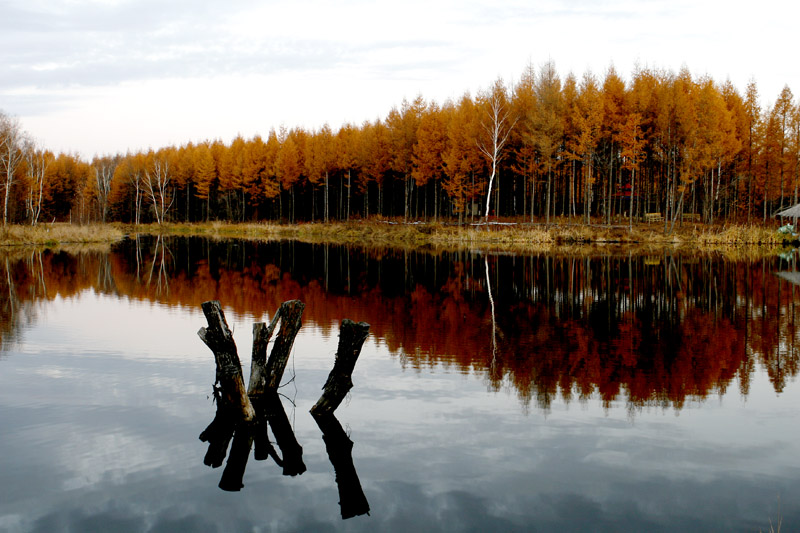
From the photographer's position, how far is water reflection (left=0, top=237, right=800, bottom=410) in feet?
36.4

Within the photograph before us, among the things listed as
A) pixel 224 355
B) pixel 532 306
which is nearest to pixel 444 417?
pixel 224 355

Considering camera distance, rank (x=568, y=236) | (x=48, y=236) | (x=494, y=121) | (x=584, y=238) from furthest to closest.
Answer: (x=494, y=121), (x=48, y=236), (x=584, y=238), (x=568, y=236)

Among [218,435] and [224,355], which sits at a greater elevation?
[224,355]

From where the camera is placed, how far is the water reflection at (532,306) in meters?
11.1

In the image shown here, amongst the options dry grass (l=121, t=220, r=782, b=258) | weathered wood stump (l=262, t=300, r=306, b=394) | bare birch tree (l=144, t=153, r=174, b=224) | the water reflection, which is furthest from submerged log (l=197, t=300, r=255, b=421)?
bare birch tree (l=144, t=153, r=174, b=224)

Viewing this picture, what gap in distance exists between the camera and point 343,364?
8.70m

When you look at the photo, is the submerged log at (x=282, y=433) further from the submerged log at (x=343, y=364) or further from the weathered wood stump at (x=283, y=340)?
the submerged log at (x=343, y=364)

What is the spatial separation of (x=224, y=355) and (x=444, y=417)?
2.90 meters

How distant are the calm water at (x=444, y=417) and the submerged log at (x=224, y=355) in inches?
19.7

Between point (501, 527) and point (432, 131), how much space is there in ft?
176

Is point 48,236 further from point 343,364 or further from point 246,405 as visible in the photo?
point 343,364

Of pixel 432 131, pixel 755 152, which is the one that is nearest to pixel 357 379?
pixel 432 131

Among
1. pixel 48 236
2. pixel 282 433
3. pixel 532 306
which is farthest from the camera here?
pixel 48 236

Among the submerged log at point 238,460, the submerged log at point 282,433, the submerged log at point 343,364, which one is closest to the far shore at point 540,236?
the submerged log at point 282,433
